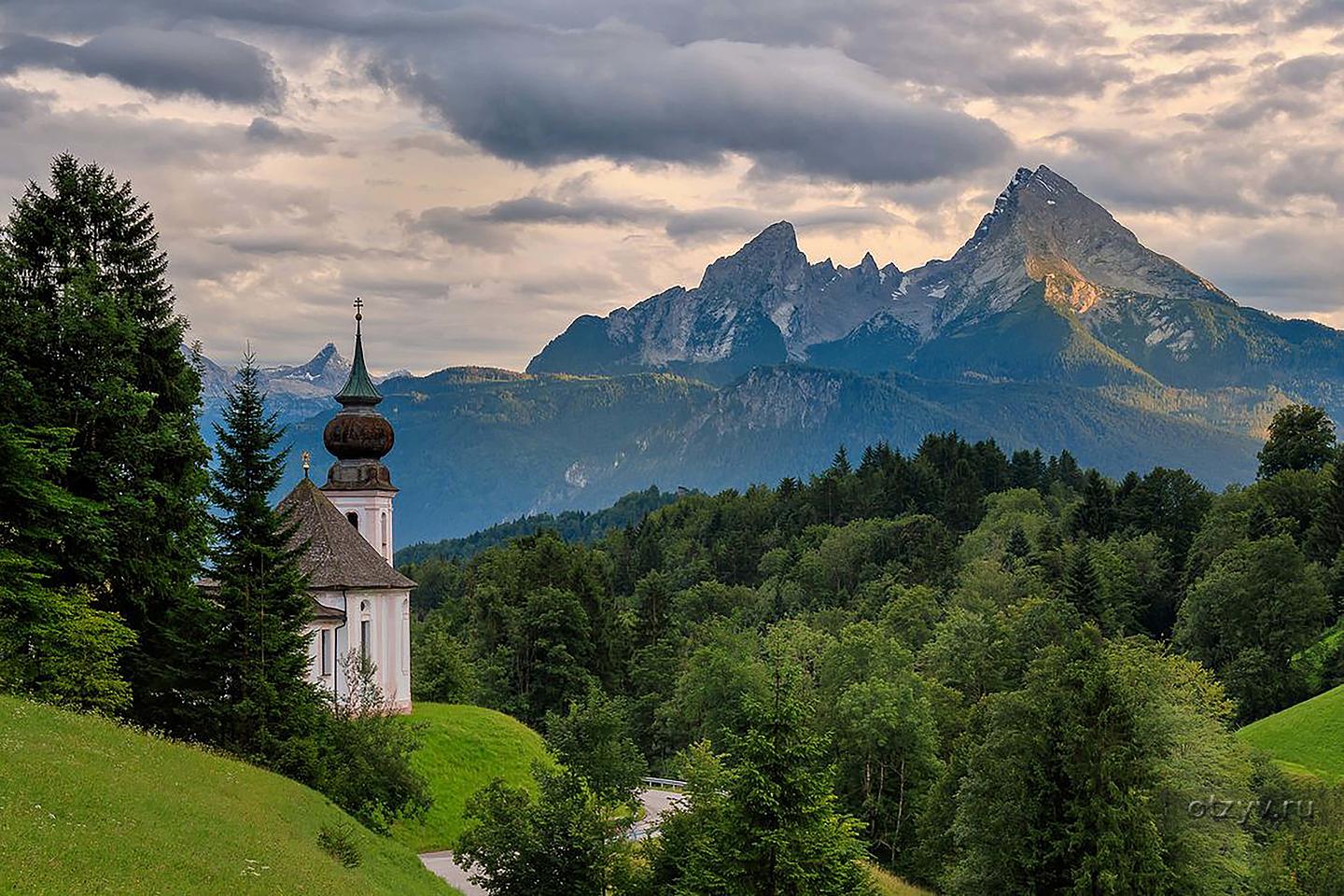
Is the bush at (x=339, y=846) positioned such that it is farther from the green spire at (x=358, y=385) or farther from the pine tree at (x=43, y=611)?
the green spire at (x=358, y=385)

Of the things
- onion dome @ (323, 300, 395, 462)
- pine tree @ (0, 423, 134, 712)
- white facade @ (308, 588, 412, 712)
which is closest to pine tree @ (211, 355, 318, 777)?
pine tree @ (0, 423, 134, 712)

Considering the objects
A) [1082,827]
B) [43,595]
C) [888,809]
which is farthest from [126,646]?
[888,809]

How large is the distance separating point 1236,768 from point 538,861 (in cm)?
2544

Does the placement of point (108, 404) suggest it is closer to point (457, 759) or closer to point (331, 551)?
point (331, 551)

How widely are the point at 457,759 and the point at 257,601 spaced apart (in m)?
23.8

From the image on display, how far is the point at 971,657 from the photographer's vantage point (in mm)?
77062

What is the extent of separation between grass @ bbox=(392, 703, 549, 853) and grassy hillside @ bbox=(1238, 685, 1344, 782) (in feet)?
109

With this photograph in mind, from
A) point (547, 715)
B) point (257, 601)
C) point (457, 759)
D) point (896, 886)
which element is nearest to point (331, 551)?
point (457, 759)

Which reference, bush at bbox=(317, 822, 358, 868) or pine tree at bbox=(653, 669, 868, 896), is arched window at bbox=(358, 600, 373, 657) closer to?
bush at bbox=(317, 822, 358, 868)

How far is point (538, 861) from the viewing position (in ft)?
131

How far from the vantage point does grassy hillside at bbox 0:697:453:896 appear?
78.9 feet

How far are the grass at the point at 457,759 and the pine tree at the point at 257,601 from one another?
14.8m

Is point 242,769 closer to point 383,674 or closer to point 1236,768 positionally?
point 383,674

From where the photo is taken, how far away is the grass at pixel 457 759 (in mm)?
58250
